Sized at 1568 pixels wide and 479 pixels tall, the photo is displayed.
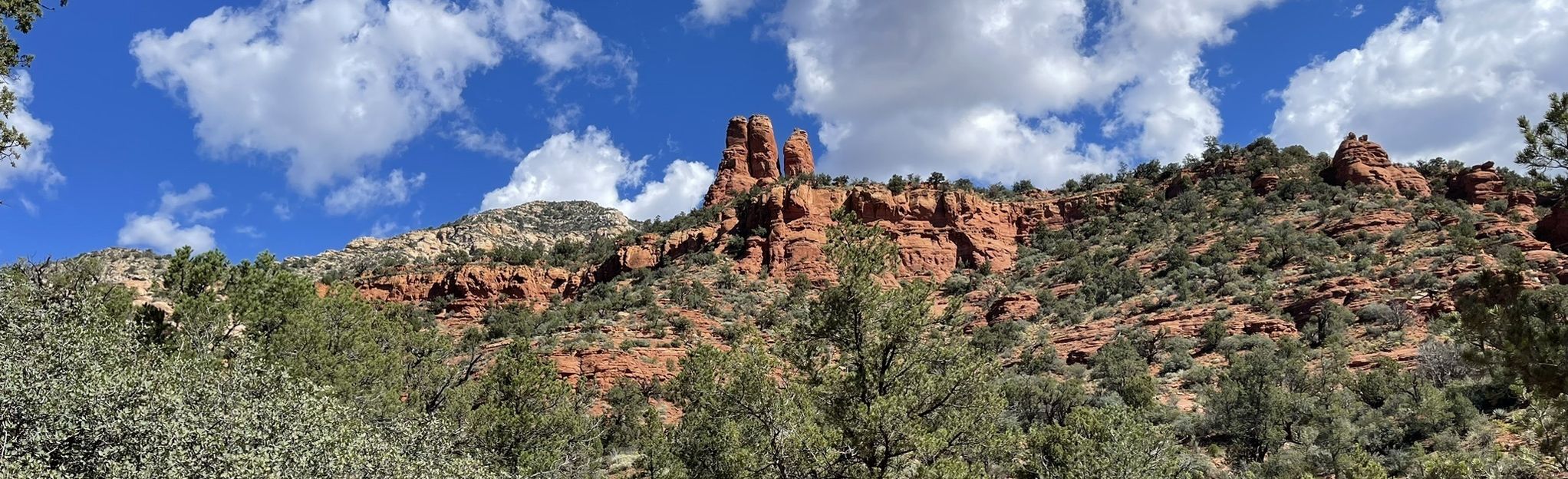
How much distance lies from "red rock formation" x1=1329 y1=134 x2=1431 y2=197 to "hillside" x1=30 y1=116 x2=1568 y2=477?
191 millimetres

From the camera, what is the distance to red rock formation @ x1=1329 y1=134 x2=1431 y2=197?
5369 centimetres

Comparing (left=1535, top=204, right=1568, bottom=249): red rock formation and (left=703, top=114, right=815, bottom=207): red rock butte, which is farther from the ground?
(left=703, top=114, right=815, bottom=207): red rock butte

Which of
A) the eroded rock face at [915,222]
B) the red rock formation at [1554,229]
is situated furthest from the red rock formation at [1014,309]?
the red rock formation at [1554,229]

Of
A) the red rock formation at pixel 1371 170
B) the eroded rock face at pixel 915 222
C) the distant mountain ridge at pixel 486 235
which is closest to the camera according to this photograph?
the red rock formation at pixel 1371 170

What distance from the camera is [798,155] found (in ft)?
282

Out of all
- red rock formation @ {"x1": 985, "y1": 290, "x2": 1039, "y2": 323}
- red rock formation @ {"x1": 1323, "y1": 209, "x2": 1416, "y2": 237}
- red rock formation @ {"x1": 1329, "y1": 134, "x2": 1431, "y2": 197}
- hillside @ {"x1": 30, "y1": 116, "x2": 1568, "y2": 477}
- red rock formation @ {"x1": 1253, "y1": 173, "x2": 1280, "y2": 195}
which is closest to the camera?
hillside @ {"x1": 30, "y1": 116, "x2": 1568, "y2": 477}

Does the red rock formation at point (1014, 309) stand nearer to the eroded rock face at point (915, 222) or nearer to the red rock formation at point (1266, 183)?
the eroded rock face at point (915, 222)

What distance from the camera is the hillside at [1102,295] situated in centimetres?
1858

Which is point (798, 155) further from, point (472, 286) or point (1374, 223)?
point (1374, 223)

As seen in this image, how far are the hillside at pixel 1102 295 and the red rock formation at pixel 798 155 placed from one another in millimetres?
328

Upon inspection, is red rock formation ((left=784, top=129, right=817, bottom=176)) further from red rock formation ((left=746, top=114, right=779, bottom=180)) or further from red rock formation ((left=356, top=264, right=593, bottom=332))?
red rock formation ((left=356, top=264, right=593, bottom=332))

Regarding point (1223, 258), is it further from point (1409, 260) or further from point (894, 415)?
point (894, 415)

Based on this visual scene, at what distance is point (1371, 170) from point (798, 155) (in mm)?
50808

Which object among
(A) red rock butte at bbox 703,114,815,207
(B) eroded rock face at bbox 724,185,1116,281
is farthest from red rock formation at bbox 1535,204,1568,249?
(A) red rock butte at bbox 703,114,815,207
